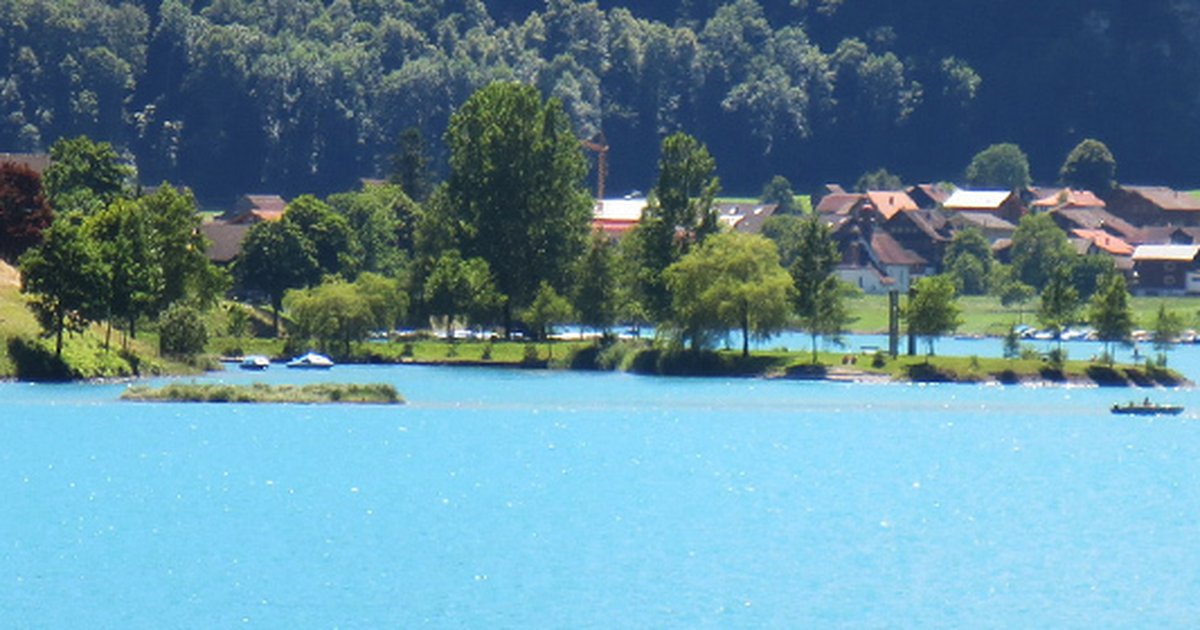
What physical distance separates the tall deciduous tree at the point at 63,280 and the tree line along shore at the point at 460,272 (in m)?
0.08

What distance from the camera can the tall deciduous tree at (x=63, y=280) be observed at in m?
108

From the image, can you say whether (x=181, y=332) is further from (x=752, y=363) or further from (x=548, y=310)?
(x=752, y=363)

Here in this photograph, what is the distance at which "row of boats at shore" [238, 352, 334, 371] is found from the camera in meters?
123

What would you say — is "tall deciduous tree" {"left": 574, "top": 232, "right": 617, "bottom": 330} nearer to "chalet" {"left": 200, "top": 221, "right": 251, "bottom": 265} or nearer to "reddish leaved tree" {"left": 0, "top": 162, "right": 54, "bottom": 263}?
"chalet" {"left": 200, "top": 221, "right": 251, "bottom": 265}

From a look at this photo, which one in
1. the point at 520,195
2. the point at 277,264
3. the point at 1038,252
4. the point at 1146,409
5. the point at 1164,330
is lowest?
the point at 1146,409

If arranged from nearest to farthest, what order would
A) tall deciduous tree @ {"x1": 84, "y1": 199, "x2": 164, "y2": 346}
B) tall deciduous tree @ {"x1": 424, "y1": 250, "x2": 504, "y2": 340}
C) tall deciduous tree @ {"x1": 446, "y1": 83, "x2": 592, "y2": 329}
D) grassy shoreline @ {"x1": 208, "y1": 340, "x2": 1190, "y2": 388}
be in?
tall deciduous tree @ {"x1": 84, "y1": 199, "x2": 164, "y2": 346}, grassy shoreline @ {"x1": 208, "y1": 340, "x2": 1190, "y2": 388}, tall deciduous tree @ {"x1": 424, "y1": 250, "x2": 504, "y2": 340}, tall deciduous tree @ {"x1": 446, "y1": 83, "x2": 592, "y2": 329}

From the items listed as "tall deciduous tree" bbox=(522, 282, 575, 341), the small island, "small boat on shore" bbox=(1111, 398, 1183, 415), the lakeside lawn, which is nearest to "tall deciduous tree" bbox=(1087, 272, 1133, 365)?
the lakeside lawn

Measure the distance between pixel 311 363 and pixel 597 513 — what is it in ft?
182

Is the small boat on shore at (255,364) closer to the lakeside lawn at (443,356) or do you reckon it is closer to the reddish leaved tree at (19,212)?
the lakeside lawn at (443,356)

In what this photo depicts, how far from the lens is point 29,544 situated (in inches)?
2480

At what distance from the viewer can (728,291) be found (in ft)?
400

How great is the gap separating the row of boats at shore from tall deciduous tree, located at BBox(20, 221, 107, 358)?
1427cm

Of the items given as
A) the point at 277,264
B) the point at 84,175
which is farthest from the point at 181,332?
the point at 84,175

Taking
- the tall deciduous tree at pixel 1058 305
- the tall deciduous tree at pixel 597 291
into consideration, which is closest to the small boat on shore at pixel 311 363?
the tall deciduous tree at pixel 597 291
